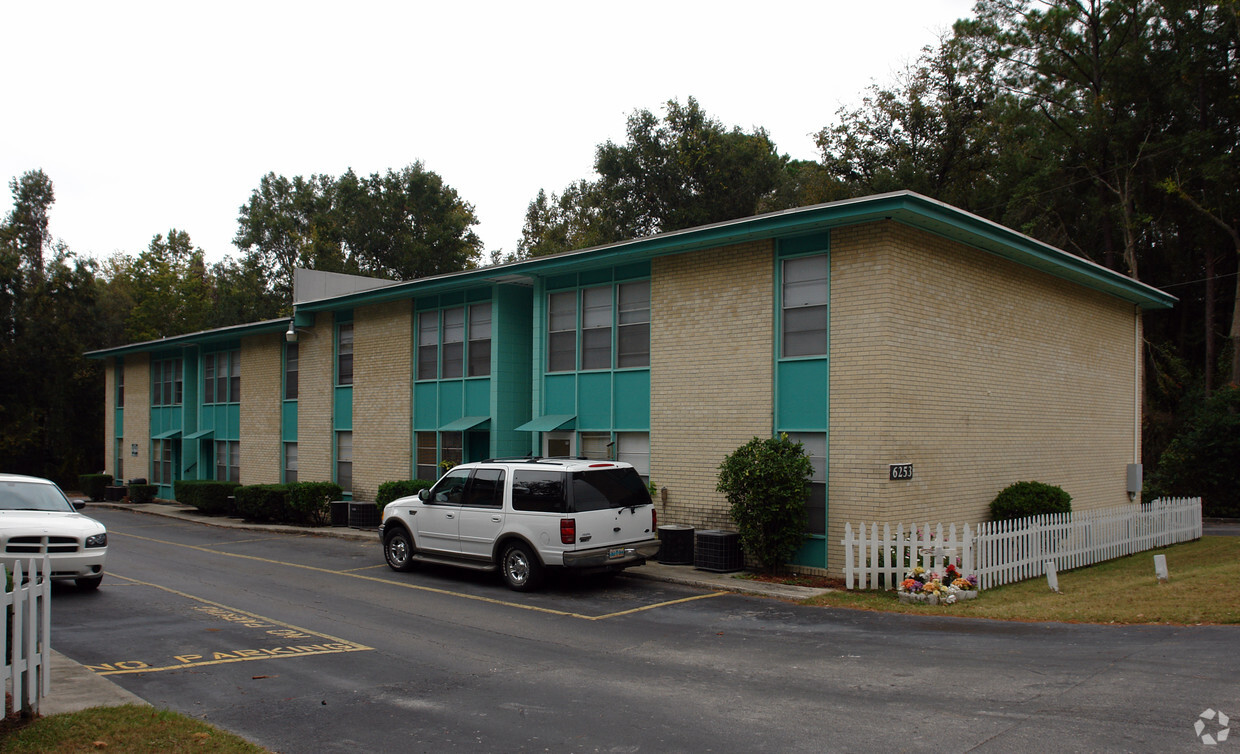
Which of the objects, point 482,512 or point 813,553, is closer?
point 482,512

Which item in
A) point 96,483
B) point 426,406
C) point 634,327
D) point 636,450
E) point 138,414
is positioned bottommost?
point 96,483

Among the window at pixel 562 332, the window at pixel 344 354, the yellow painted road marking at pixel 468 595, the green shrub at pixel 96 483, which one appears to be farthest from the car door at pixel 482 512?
the green shrub at pixel 96 483

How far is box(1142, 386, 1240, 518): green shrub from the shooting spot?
29.2 meters

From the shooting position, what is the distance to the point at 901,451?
14070 mm

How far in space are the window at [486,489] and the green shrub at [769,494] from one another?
3.77 meters

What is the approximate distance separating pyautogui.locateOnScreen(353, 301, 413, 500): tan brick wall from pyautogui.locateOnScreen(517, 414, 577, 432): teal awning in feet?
17.0

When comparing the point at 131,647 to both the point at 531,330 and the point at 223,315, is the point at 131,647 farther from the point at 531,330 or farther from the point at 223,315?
the point at 223,315

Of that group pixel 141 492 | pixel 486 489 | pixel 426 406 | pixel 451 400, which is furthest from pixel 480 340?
pixel 141 492

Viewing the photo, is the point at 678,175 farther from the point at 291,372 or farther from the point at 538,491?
the point at 538,491

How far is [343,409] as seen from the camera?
25.6 metres

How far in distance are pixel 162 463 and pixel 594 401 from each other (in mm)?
24888

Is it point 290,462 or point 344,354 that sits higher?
point 344,354

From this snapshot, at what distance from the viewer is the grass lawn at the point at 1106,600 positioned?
33.8 ft

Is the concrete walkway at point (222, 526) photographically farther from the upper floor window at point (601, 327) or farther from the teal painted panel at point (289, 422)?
the upper floor window at point (601, 327)
